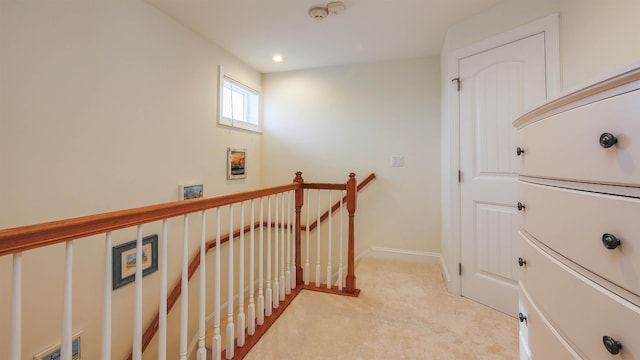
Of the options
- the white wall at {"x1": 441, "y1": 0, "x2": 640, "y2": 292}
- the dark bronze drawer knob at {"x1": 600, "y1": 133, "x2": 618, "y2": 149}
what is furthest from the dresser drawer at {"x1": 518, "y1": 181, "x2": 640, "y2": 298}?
the white wall at {"x1": 441, "y1": 0, "x2": 640, "y2": 292}

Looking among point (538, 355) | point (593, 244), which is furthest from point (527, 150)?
point (538, 355)

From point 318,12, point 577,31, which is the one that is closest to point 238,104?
point 318,12

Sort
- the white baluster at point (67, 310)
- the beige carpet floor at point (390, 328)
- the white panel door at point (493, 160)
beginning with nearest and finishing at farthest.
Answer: the white baluster at point (67, 310) → the beige carpet floor at point (390, 328) → the white panel door at point (493, 160)

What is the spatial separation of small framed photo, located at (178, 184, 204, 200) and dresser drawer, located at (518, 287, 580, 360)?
95.0 inches

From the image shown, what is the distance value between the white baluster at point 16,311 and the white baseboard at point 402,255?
9.09 ft

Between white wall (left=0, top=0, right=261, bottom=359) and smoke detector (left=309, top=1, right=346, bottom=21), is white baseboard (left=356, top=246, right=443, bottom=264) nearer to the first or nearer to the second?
white wall (left=0, top=0, right=261, bottom=359)

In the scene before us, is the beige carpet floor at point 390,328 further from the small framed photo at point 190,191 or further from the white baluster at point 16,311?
the small framed photo at point 190,191

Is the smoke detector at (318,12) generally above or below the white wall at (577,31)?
above

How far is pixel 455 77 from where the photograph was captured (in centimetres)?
220

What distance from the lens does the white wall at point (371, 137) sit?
9.62 ft

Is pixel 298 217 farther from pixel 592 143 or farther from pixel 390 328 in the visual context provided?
pixel 592 143

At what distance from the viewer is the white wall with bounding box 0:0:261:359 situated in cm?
137

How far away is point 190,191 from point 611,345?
2.61 meters

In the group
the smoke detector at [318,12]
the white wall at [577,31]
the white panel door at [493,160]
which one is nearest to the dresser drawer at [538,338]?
the white wall at [577,31]
